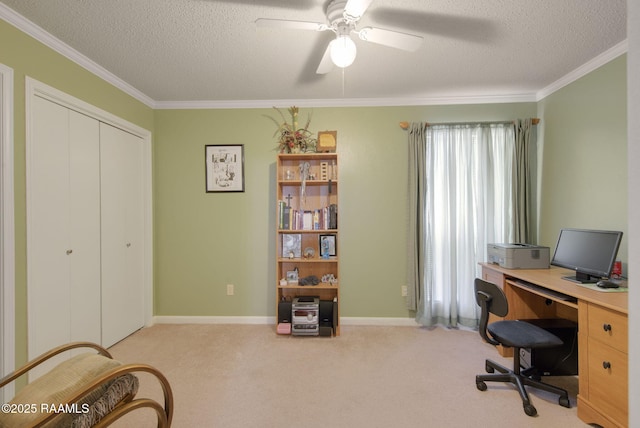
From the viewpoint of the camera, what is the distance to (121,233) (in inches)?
109

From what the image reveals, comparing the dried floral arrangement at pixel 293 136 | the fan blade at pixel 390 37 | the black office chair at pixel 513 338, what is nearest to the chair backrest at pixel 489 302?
the black office chair at pixel 513 338

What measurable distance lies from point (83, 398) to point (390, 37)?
227 cm

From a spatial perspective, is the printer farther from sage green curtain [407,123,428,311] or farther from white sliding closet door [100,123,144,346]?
white sliding closet door [100,123,144,346]

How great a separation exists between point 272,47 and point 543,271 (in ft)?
9.38

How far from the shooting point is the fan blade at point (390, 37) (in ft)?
5.22

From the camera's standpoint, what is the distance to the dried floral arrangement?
9.92 ft

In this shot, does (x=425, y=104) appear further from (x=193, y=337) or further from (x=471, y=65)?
(x=193, y=337)

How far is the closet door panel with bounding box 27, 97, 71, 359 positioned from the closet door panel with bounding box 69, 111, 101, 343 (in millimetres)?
Result: 57

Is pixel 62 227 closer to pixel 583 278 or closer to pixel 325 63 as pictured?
pixel 325 63

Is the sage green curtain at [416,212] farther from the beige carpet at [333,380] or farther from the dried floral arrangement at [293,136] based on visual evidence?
the dried floral arrangement at [293,136]

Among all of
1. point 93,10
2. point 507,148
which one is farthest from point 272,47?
point 507,148

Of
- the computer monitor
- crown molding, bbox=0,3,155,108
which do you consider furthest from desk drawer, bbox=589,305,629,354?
crown molding, bbox=0,3,155,108

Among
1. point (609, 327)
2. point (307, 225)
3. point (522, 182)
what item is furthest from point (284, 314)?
point (522, 182)

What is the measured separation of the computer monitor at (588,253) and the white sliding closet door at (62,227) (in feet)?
12.5
